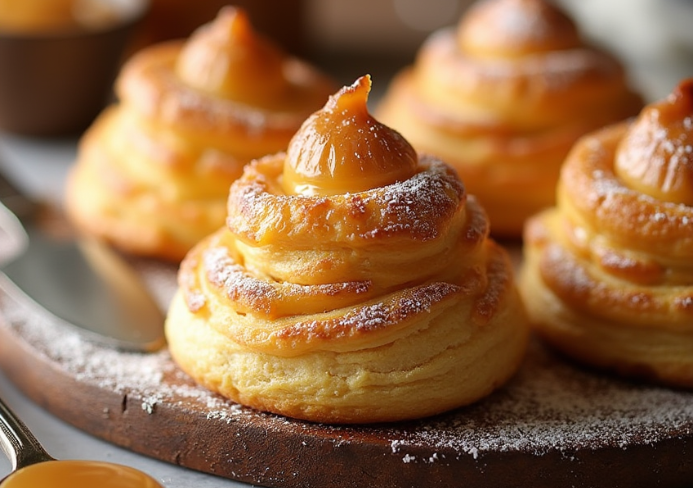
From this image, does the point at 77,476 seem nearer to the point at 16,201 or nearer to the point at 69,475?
the point at 69,475

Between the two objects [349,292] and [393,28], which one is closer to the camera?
[349,292]

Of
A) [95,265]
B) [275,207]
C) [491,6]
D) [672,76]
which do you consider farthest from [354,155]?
[672,76]

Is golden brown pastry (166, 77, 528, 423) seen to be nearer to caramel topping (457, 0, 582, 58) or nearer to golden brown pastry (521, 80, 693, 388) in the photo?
golden brown pastry (521, 80, 693, 388)

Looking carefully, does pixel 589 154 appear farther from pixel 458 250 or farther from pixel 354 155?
pixel 354 155

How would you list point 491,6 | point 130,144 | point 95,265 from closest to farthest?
point 95,265
point 130,144
point 491,6

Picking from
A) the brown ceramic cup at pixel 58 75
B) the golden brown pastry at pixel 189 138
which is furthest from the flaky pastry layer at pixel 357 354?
the brown ceramic cup at pixel 58 75

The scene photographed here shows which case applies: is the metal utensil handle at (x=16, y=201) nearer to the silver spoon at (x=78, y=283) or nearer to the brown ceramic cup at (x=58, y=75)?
the silver spoon at (x=78, y=283)

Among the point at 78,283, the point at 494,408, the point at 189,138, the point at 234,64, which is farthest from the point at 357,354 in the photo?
the point at 234,64
